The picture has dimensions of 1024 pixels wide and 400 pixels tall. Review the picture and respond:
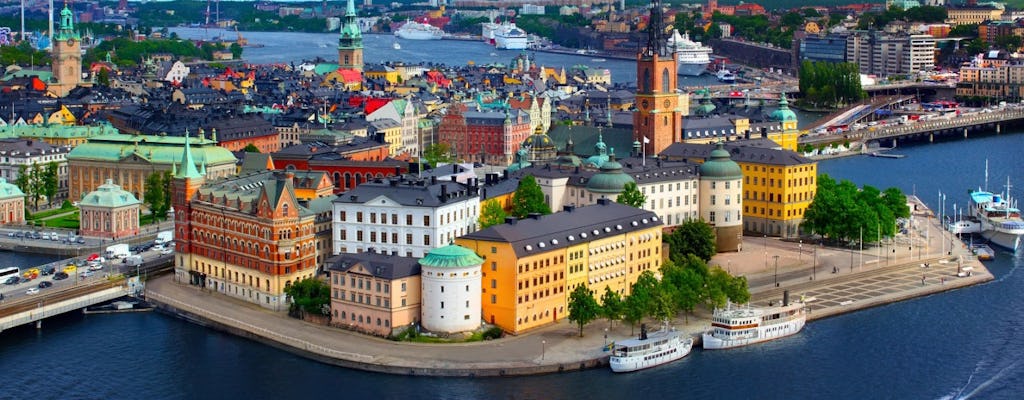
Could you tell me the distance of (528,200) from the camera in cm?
6438

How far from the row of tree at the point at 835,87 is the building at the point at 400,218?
9028 centimetres

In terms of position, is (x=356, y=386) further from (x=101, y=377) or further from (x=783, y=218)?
(x=783, y=218)

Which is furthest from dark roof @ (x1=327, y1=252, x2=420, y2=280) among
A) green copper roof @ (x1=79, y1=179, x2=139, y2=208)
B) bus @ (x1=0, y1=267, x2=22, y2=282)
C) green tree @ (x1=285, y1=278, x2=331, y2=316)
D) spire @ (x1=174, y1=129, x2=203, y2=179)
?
green copper roof @ (x1=79, y1=179, x2=139, y2=208)

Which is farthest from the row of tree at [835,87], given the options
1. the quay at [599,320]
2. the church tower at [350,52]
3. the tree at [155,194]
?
the tree at [155,194]

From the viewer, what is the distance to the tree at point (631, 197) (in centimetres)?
6397

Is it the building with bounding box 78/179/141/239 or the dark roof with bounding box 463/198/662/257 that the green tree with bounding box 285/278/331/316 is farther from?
the building with bounding box 78/179/141/239

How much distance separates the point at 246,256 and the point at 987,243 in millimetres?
34390

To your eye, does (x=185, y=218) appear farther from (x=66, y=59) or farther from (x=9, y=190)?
(x=66, y=59)

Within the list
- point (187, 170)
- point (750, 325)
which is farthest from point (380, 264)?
point (187, 170)

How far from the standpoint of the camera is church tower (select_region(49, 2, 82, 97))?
129875 millimetres

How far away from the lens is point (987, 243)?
72.7m

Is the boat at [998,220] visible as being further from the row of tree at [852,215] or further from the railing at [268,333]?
the railing at [268,333]

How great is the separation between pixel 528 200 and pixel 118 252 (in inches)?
685

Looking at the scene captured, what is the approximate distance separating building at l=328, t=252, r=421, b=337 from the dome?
62.5 feet
